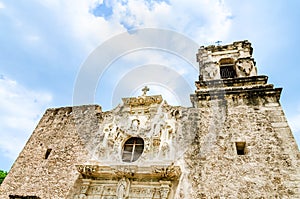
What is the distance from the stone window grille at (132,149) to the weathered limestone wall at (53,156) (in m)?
1.50

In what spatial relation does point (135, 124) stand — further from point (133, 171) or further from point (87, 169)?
point (87, 169)

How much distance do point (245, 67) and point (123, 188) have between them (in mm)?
7144

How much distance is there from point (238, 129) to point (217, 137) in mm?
766

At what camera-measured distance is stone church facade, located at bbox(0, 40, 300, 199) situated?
6.49 m

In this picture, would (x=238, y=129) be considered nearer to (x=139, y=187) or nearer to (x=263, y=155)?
(x=263, y=155)

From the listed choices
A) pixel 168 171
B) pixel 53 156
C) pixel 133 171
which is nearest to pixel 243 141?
pixel 168 171

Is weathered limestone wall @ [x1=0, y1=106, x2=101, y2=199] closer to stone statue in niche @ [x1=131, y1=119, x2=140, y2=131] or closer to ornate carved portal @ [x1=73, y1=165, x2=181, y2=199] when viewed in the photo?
ornate carved portal @ [x1=73, y1=165, x2=181, y2=199]

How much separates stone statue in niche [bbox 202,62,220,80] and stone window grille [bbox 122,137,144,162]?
426cm

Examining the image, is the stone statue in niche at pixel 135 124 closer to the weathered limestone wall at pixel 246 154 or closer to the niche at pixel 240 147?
the weathered limestone wall at pixel 246 154

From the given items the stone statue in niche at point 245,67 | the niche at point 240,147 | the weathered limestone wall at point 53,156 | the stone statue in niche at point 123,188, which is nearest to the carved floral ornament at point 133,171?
the stone statue in niche at point 123,188

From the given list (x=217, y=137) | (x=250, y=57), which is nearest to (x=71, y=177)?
(x=217, y=137)

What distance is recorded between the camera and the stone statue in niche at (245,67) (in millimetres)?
9634

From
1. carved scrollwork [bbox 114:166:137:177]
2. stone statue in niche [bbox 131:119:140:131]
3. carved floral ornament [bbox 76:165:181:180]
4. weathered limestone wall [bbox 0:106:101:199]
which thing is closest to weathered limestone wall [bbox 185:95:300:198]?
carved floral ornament [bbox 76:165:181:180]

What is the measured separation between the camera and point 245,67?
984cm
